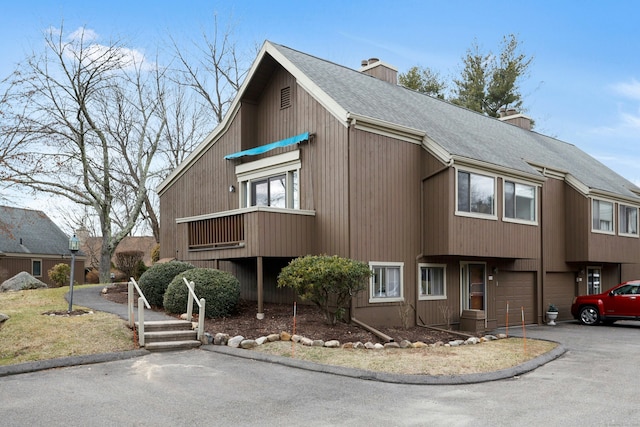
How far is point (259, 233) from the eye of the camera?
547 inches

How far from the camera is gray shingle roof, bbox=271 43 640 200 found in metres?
16.0

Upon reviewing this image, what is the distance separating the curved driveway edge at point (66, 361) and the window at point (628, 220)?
754 inches

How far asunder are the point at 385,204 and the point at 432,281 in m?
2.94

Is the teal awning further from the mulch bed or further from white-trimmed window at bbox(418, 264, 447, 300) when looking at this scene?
white-trimmed window at bbox(418, 264, 447, 300)

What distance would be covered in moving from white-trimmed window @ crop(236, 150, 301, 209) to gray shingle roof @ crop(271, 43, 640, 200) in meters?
2.42

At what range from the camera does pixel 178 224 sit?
1702 cm

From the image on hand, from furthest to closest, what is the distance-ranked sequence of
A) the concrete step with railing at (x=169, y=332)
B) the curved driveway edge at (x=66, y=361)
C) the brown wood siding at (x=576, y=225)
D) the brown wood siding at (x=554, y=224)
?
the brown wood siding at (x=576, y=225)
the brown wood siding at (x=554, y=224)
the concrete step with railing at (x=169, y=332)
the curved driveway edge at (x=66, y=361)

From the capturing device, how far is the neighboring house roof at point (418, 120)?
15391mm

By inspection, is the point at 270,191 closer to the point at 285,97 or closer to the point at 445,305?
the point at 285,97

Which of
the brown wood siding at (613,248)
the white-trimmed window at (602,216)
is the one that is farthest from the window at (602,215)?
the brown wood siding at (613,248)

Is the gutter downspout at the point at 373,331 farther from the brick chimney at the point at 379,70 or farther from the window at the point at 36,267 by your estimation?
the window at the point at 36,267

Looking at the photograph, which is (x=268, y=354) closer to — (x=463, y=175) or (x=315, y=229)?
(x=315, y=229)

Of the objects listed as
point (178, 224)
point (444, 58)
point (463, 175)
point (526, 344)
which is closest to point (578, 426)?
point (526, 344)

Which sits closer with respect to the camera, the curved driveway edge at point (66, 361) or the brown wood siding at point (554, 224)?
the curved driveway edge at point (66, 361)
